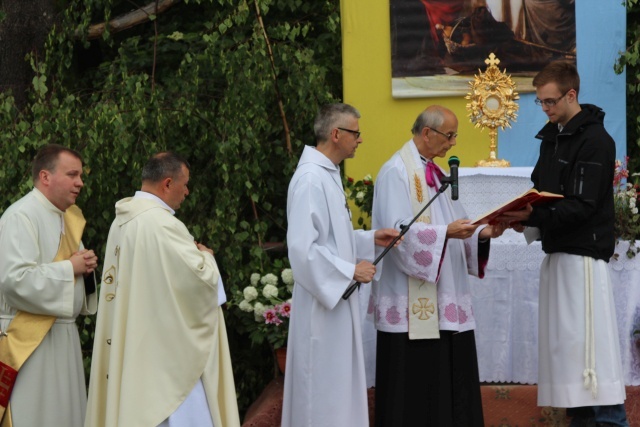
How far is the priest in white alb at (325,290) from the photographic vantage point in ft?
19.1

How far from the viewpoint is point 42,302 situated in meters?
5.94

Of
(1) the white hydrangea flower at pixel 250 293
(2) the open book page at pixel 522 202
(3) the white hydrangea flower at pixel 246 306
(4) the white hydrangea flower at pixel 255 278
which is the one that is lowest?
(3) the white hydrangea flower at pixel 246 306

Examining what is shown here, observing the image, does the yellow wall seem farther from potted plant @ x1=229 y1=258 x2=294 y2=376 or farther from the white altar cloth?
the white altar cloth

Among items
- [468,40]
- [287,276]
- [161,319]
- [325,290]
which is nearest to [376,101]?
→ [468,40]

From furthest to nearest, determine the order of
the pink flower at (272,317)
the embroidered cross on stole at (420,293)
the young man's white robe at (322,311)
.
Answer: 1. the pink flower at (272,317)
2. the embroidered cross on stole at (420,293)
3. the young man's white robe at (322,311)

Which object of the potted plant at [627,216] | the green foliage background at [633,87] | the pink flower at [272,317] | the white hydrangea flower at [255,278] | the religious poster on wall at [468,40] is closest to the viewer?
the potted plant at [627,216]

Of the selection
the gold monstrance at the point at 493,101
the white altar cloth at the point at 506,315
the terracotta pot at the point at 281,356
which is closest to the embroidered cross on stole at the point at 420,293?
the white altar cloth at the point at 506,315

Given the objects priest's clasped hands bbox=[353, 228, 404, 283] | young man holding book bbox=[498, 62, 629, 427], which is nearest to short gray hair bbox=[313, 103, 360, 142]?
priest's clasped hands bbox=[353, 228, 404, 283]

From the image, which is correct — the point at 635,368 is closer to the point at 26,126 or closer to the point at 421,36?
the point at 421,36

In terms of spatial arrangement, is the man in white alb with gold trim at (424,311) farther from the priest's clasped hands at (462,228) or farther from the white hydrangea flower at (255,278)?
the white hydrangea flower at (255,278)

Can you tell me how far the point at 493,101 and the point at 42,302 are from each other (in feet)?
12.0

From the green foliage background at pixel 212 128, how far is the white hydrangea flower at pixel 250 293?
0.29m

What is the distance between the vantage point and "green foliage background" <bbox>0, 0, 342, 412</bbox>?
7.93 m

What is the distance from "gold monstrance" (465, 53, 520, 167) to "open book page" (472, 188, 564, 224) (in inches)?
81.3
